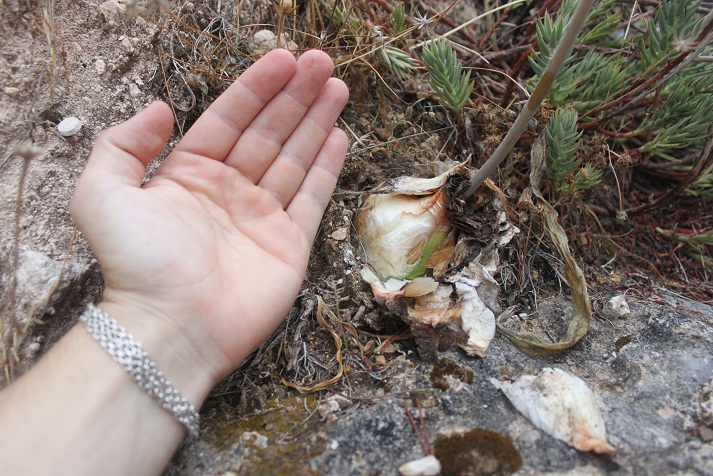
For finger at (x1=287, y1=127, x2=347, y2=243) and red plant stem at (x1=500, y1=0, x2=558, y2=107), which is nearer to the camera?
finger at (x1=287, y1=127, x2=347, y2=243)

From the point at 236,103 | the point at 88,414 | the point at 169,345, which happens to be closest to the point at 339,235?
the point at 236,103

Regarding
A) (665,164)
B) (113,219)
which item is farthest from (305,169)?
(665,164)

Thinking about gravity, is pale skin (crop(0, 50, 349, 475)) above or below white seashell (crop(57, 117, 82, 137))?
below

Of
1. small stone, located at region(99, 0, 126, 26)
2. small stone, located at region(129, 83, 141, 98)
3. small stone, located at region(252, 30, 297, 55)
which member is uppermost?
small stone, located at region(99, 0, 126, 26)

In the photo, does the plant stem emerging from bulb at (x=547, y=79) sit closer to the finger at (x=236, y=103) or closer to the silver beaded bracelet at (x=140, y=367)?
the finger at (x=236, y=103)

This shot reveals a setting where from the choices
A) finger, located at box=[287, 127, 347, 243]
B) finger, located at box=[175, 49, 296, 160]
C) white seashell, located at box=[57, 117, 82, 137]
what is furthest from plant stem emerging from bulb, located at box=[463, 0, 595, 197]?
white seashell, located at box=[57, 117, 82, 137]

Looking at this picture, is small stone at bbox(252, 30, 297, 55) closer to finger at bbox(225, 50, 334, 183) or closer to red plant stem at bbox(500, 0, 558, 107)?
finger at bbox(225, 50, 334, 183)
